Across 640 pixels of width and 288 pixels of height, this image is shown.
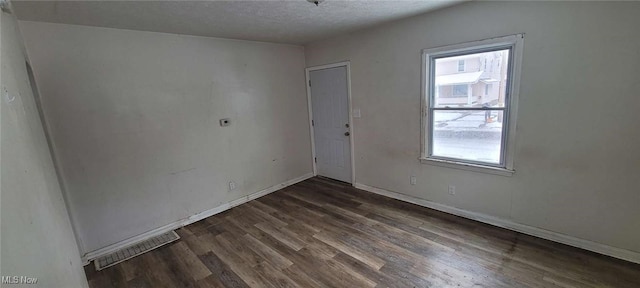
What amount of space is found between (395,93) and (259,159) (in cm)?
215

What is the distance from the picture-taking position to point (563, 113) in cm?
225

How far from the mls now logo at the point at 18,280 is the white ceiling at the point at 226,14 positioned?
1.98 metres

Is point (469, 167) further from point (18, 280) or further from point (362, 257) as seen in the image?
point (18, 280)

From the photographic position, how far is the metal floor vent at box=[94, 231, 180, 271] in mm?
2575

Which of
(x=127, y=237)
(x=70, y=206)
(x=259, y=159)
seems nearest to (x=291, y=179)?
(x=259, y=159)

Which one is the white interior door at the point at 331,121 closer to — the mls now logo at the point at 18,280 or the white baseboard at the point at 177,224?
the white baseboard at the point at 177,224

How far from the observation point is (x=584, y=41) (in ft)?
6.84

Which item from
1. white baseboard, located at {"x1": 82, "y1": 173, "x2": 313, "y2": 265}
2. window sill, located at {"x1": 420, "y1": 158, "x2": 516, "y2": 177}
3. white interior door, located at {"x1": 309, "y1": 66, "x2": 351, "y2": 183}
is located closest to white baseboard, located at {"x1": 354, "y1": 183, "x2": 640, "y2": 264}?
window sill, located at {"x1": 420, "y1": 158, "x2": 516, "y2": 177}

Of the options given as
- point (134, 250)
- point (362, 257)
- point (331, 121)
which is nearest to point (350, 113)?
point (331, 121)

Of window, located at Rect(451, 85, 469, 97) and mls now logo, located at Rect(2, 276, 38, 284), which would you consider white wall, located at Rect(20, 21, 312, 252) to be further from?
window, located at Rect(451, 85, 469, 97)

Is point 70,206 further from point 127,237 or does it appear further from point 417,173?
point 417,173

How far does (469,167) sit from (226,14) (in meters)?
2.91

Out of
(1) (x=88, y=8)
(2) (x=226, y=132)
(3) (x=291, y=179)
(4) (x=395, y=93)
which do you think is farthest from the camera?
(3) (x=291, y=179)

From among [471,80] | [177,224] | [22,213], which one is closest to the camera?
[22,213]
